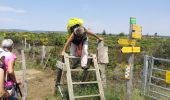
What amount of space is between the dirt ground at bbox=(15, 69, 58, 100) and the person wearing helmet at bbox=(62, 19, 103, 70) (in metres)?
1.37

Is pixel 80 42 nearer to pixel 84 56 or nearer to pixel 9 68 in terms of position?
pixel 84 56

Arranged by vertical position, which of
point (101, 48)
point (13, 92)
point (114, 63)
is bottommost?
point (114, 63)

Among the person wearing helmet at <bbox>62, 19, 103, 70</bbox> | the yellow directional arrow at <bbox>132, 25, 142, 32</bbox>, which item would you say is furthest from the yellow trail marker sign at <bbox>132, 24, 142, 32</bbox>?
the person wearing helmet at <bbox>62, 19, 103, 70</bbox>

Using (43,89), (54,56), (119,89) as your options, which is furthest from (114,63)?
(119,89)

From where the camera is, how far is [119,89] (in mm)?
8383

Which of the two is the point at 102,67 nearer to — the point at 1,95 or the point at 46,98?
the point at 46,98

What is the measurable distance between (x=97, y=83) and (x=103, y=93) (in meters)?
0.34

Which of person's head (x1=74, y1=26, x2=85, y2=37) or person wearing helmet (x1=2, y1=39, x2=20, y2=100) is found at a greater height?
person's head (x1=74, y1=26, x2=85, y2=37)

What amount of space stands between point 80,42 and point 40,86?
447 cm

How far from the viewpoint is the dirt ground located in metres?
9.58

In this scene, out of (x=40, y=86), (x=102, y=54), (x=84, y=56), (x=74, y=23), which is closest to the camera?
(x=84, y=56)

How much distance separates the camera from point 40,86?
39.2 feet

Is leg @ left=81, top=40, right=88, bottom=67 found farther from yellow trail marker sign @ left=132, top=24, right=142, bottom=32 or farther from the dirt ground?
yellow trail marker sign @ left=132, top=24, right=142, bottom=32

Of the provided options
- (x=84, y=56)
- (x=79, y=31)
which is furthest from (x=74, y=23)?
(x=84, y=56)
